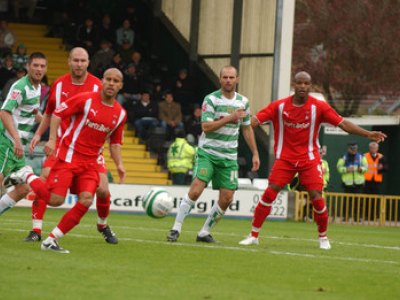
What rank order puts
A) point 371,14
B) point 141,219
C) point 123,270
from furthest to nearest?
point 371,14 → point 141,219 → point 123,270

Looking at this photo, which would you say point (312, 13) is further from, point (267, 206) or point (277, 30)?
point (267, 206)

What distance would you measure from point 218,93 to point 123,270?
4.18 metres

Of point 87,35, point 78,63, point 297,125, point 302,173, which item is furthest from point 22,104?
point 87,35

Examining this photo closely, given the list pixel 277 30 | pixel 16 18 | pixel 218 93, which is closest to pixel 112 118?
pixel 218 93

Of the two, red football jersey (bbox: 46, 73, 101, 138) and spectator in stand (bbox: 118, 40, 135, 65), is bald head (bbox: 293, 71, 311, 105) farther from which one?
spectator in stand (bbox: 118, 40, 135, 65)

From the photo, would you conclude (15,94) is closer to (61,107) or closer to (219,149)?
(61,107)

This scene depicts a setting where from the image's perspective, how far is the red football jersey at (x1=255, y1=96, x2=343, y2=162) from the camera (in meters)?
14.3

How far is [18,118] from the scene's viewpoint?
14367 millimetres

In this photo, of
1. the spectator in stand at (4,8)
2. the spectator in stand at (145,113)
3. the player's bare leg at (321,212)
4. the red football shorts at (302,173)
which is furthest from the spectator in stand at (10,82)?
the player's bare leg at (321,212)

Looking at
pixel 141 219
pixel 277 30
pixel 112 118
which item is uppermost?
pixel 277 30

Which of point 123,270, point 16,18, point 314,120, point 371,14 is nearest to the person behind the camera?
point 123,270

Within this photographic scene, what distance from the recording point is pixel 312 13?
45.1m

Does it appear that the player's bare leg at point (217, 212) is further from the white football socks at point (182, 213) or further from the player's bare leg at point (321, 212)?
the player's bare leg at point (321, 212)

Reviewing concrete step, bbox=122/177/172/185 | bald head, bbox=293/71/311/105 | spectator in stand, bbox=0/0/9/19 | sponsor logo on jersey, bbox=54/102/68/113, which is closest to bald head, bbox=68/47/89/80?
sponsor logo on jersey, bbox=54/102/68/113
